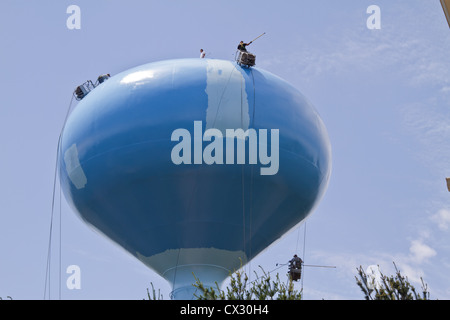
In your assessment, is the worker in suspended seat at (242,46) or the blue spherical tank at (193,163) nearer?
the blue spherical tank at (193,163)

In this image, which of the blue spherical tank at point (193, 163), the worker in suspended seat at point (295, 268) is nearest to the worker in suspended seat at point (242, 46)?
the blue spherical tank at point (193, 163)

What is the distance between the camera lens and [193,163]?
17.7 metres

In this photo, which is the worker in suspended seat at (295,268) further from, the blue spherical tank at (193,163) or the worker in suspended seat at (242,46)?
the worker in suspended seat at (242,46)

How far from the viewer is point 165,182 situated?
706 inches

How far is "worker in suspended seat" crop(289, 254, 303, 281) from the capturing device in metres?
20.9

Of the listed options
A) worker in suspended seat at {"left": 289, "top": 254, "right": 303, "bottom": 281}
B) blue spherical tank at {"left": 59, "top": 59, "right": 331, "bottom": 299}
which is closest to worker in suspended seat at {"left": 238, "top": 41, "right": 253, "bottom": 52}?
blue spherical tank at {"left": 59, "top": 59, "right": 331, "bottom": 299}

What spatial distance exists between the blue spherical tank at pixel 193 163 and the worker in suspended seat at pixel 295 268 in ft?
5.51

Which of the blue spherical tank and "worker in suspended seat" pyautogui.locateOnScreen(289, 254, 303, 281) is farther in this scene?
"worker in suspended seat" pyautogui.locateOnScreen(289, 254, 303, 281)

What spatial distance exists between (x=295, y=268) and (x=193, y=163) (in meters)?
5.01

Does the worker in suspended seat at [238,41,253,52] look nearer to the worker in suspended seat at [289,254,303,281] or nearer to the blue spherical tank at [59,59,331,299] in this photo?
the blue spherical tank at [59,59,331,299]

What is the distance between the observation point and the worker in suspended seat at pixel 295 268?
20.9 m

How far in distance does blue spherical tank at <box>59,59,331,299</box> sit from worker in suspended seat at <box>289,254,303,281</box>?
1.68 m

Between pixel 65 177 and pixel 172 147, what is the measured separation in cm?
340
